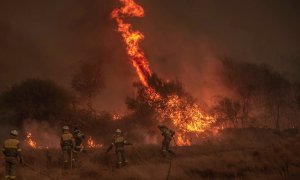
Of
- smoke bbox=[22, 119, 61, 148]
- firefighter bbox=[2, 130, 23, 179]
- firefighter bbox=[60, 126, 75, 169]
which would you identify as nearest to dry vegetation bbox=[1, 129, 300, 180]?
firefighter bbox=[60, 126, 75, 169]

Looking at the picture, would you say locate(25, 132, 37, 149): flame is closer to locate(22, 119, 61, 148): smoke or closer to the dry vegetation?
locate(22, 119, 61, 148): smoke

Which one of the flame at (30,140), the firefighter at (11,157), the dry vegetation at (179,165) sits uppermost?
the flame at (30,140)

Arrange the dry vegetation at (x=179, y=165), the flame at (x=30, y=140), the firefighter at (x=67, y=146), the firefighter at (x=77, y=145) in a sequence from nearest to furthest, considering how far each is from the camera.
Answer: the dry vegetation at (x=179, y=165)
the firefighter at (x=67, y=146)
the firefighter at (x=77, y=145)
the flame at (x=30, y=140)

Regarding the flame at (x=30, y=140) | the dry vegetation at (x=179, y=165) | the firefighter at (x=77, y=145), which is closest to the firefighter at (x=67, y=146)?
the dry vegetation at (x=179, y=165)

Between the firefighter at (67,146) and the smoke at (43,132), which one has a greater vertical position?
the smoke at (43,132)

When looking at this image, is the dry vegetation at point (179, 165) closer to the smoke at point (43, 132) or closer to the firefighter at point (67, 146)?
the firefighter at point (67, 146)

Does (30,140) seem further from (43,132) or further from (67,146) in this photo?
(67,146)

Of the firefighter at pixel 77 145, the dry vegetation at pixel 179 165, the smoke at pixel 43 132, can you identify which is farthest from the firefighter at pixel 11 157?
the smoke at pixel 43 132

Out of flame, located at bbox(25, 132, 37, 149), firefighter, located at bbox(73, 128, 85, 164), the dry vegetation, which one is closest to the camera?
the dry vegetation

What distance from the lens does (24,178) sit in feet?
67.1

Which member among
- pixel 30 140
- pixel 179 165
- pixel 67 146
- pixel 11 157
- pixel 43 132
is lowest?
pixel 179 165

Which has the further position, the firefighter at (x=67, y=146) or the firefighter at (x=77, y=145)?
the firefighter at (x=77, y=145)

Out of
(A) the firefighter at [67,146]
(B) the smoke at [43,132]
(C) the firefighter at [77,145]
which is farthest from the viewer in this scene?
(B) the smoke at [43,132]

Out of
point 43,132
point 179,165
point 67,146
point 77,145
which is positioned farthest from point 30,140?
point 179,165
